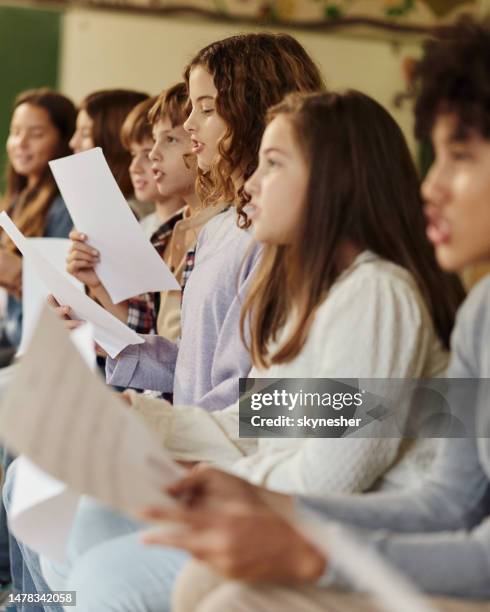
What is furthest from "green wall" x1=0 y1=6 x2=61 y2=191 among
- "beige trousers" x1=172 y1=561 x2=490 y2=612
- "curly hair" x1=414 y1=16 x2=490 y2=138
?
"beige trousers" x1=172 y1=561 x2=490 y2=612

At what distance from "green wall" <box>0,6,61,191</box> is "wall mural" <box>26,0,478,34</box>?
86 mm

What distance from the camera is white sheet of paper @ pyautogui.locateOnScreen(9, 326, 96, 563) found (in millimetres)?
1016

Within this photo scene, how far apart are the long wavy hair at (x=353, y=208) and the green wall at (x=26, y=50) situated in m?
3.28

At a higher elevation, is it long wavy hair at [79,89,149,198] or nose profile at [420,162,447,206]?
nose profile at [420,162,447,206]

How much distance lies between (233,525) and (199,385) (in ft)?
2.31

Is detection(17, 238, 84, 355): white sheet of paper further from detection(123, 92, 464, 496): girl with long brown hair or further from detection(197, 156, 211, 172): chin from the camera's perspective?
detection(123, 92, 464, 496): girl with long brown hair

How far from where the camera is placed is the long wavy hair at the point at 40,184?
283 centimetres

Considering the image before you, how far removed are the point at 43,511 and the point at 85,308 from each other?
0.55 m

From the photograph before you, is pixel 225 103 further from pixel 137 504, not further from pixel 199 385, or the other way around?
pixel 137 504

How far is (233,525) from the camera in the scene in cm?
79

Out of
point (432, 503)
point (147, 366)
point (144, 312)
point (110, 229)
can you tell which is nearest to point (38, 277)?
point (144, 312)

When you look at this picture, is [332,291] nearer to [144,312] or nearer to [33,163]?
[144,312]

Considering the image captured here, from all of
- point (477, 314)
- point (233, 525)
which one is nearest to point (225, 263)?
point (477, 314)

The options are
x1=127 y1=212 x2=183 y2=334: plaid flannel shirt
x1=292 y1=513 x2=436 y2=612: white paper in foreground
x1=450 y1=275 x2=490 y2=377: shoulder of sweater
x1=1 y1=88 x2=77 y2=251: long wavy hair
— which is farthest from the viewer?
x1=1 y1=88 x2=77 y2=251: long wavy hair
